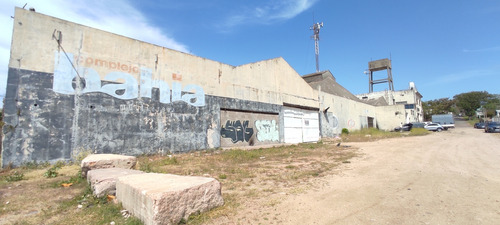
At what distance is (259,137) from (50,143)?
33.9ft

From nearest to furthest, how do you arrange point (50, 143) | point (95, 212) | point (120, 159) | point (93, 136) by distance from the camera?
point (95, 212), point (120, 159), point (50, 143), point (93, 136)

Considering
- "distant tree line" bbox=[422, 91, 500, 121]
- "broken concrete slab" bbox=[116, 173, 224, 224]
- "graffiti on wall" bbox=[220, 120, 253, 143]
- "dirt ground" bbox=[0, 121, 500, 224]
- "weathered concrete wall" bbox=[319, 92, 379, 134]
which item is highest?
"distant tree line" bbox=[422, 91, 500, 121]

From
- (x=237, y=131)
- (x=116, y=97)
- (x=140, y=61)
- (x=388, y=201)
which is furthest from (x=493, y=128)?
(x=116, y=97)

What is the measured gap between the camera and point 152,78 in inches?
411

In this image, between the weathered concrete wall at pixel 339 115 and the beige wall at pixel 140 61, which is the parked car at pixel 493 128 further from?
the beige wall at pixel 140 61

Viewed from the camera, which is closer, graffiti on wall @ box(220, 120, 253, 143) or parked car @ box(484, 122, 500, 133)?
graffiti on wall @ box(220, 120, 253, 143)

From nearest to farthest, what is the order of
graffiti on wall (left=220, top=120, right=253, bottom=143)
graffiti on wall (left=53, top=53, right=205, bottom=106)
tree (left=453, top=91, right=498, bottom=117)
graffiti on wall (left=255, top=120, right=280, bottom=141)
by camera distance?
graffiti on wall (left=53, top=53, right=205, bottom=106)
graffiti on wall (left=220, top=120, right=253, bottom=143)
graffiti on wall (left=255, top=120, right=280, bottom=141)
tree (left=453, top=91, right=498, bottom=117)

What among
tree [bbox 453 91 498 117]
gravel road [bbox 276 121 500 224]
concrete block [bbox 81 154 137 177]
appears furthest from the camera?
tree [bbox 453 91 498 117]

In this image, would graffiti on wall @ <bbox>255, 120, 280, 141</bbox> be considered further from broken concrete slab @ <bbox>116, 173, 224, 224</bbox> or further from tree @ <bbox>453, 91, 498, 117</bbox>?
tree @ <bbox>453, 91, 498, 117</bbox>

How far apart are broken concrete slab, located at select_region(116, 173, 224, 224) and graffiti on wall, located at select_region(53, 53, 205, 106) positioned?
6590mm

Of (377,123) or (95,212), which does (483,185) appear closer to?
(95,212)

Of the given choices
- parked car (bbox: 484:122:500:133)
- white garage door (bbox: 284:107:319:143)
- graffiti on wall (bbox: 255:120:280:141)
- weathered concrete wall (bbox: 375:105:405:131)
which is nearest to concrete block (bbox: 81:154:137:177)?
graffiti on wall (bbox: 255:120:280:141)

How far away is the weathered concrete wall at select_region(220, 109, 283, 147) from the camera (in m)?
13.4

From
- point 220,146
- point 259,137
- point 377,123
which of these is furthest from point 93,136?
point 377,123
